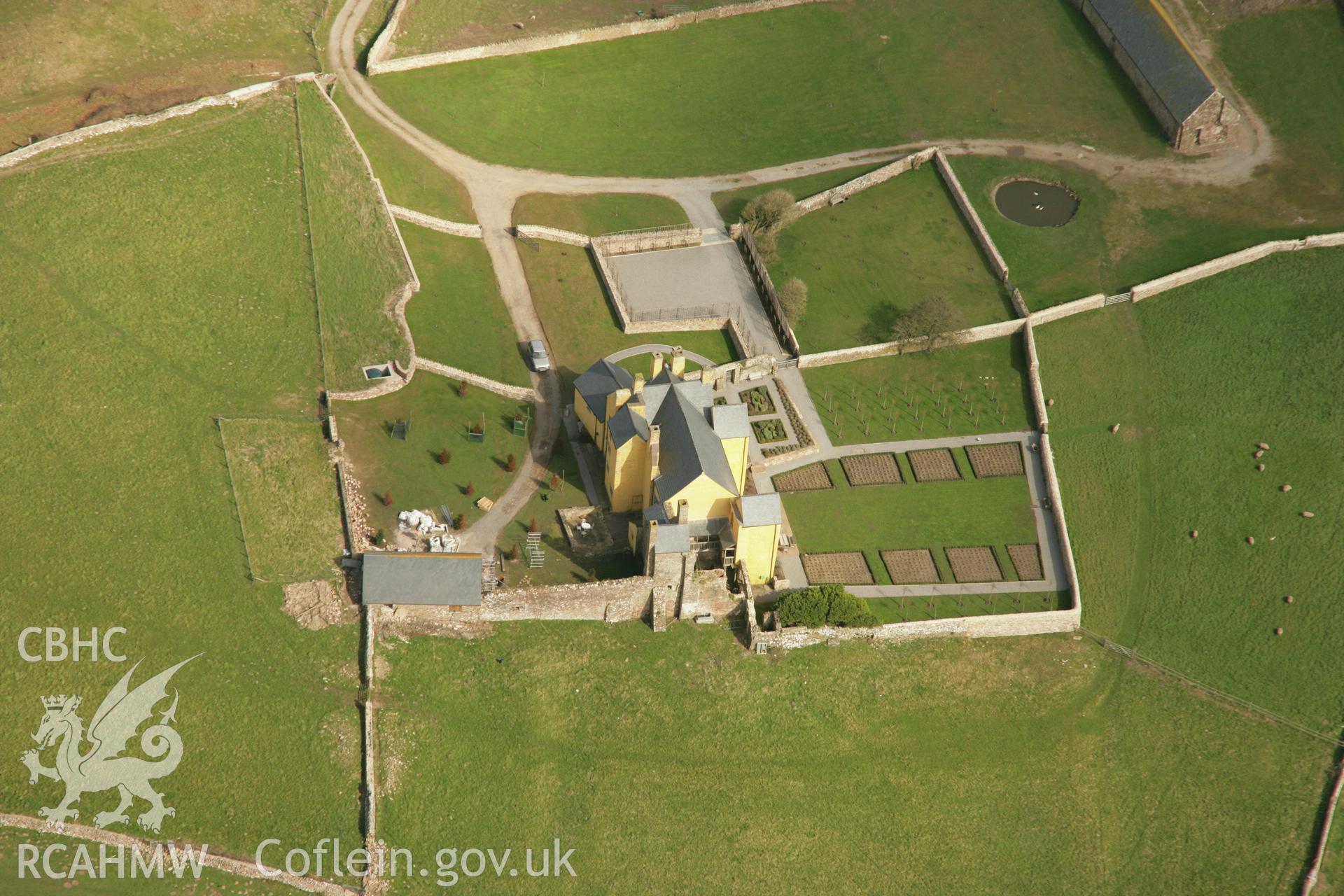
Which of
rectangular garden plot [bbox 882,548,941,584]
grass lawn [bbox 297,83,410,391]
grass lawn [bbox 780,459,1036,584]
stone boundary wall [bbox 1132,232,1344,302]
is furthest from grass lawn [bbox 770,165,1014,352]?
grass lawn [bbox 297,83,410,391]

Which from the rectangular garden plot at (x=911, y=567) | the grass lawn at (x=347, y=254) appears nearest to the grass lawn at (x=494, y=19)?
the grass lawn at (x=347, y=254)

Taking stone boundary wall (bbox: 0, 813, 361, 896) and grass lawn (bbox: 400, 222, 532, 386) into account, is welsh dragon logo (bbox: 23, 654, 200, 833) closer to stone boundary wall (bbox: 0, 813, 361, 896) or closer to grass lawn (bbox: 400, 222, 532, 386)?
stone boundary wall (bbox: 0, 813, 361, 896)

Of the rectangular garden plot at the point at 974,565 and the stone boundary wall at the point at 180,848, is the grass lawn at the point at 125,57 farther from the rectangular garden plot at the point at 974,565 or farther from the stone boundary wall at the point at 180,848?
the rectangular garden plot at the point at 974,565

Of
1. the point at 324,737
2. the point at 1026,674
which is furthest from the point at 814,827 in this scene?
the point at 324,737

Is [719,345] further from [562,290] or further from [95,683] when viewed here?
[95,683]

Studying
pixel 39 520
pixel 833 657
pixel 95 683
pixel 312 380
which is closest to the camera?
pixel 95 683

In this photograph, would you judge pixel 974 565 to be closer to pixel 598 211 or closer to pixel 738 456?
pixel 738 456

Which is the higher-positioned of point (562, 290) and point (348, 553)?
point (562, 290)

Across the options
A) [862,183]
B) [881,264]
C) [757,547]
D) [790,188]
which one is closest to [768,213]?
[790,188]
